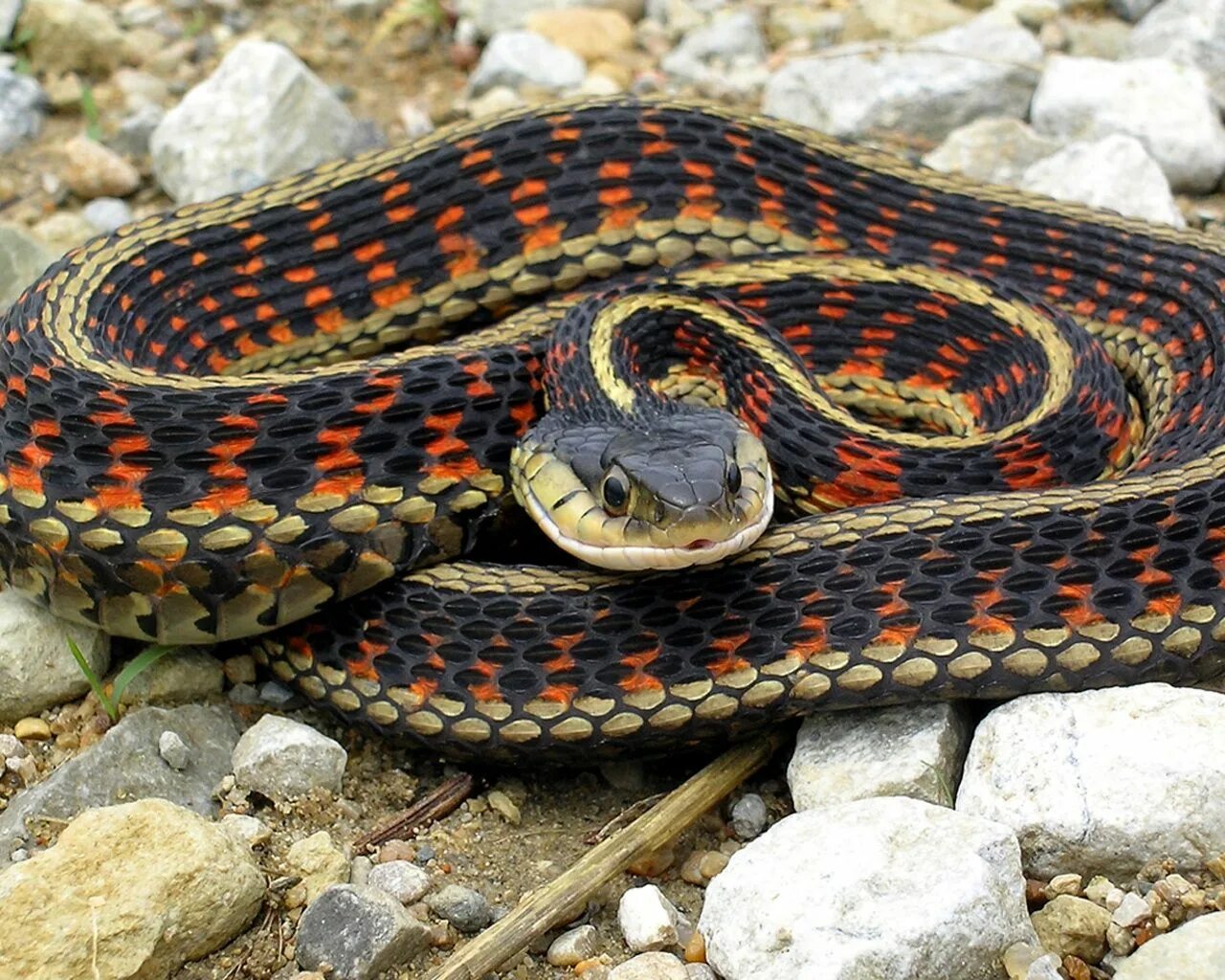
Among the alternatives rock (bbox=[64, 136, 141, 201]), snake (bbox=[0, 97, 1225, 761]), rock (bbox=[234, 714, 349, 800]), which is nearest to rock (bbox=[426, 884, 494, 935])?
snake (bbox=[0, 97, 1225, 761])

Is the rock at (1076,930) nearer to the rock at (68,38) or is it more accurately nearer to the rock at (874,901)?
the rock at (874,901)

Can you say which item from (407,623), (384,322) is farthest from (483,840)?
(384,322)

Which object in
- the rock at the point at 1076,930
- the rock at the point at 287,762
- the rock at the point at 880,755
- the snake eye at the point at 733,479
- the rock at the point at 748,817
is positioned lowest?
the rock at the point at 748,817

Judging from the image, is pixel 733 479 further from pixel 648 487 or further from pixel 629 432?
pixel 629 432

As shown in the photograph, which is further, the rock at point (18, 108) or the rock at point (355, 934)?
the rock at point (18, 108)

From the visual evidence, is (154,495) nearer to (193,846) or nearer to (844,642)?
(193,846)

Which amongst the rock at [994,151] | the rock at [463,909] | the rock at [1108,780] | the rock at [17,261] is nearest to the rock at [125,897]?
the rock at [463,909]

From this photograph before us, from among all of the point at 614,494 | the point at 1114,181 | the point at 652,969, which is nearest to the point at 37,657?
the point at 614,494

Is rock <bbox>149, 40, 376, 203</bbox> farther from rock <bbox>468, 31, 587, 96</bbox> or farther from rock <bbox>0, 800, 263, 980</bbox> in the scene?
rock <bbox>0, 800, 263, 980</bbox>
